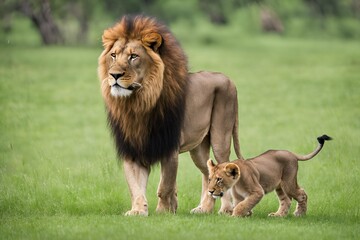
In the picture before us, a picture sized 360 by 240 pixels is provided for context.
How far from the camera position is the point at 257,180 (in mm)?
7668

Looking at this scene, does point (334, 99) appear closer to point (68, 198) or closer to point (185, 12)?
point (68, 198)

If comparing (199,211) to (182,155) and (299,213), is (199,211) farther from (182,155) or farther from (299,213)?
(182,155)

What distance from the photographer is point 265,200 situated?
8945mm

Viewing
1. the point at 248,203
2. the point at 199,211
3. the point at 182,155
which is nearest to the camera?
the point at 248,203

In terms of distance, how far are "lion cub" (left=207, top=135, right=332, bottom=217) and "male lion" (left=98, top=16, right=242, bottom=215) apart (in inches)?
16.1

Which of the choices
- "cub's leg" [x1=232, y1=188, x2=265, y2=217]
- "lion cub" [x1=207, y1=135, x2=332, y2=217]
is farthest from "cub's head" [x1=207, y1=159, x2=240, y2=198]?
"cub's leg" [x1=232, y1=188, x2=265, y2=217]

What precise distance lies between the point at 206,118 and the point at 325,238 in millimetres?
1861

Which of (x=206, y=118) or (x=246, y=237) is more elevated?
(x=206, y=118)

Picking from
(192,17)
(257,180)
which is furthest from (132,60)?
(192,17)

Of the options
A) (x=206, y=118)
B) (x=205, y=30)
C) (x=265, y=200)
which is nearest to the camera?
(x=206, y=118)

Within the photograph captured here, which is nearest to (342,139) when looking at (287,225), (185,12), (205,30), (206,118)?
(206,118)

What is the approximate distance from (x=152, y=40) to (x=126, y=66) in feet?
1.06

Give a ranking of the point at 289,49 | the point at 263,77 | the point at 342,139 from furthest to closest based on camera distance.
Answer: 1. the point at 289,49
2. the point at 263,77
3. the point at 342,139

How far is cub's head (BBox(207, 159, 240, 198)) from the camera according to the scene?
7.44 meters
